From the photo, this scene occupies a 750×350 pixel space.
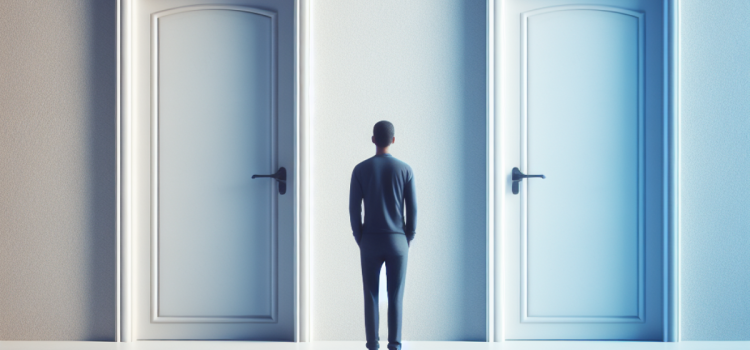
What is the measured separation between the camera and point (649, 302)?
2.63m

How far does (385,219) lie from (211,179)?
1209 mm

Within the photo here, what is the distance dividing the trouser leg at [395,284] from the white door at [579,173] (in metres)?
0.90

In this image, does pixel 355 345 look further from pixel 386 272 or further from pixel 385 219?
pixel 385 219

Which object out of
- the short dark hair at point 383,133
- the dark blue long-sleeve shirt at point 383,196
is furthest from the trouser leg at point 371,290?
the short dark hair at point 383,133

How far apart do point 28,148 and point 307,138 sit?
1474mm

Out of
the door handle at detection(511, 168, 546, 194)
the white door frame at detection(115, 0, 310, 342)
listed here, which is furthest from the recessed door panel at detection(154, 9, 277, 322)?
the door handle at detection(511, 168, 546, 194)

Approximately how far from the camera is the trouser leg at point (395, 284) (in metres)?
1.90

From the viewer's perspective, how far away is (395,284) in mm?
1925

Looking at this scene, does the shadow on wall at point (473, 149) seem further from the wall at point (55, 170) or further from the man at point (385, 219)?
the wall at point (55, 170)

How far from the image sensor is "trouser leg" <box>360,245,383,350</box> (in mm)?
1914

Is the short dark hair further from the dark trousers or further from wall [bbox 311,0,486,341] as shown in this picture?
wall [bbox 311,0,486,341]

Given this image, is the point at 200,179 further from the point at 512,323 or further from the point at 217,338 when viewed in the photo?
the point at 512,323

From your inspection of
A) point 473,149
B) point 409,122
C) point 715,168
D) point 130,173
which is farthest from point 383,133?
point 715,168

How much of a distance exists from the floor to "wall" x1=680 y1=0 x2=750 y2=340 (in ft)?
0.52
